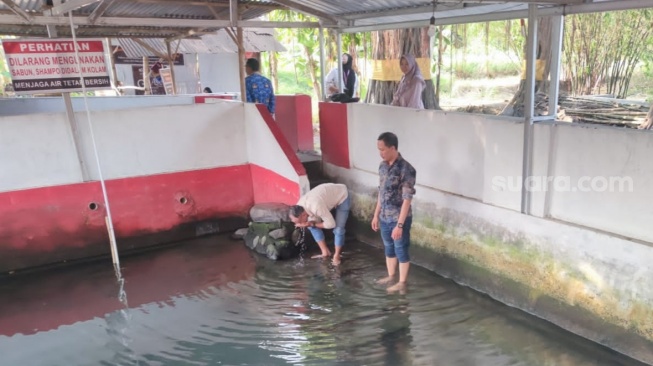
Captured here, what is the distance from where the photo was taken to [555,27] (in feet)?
16.0

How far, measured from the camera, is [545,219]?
16.1 ft

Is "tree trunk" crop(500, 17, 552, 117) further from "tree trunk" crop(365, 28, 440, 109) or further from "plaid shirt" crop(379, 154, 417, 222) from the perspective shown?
"plaid shirt" crop(379, 154, 417, 222)

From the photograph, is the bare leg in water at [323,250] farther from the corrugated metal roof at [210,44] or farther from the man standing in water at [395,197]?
the corrugated metal roof at [210,44]

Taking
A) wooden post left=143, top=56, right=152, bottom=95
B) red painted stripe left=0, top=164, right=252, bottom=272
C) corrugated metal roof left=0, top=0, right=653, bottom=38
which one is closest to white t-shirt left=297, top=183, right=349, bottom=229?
red painted stripe left=0, top=164, right=252, bottom=272

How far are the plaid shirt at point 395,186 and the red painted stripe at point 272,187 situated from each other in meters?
1.77

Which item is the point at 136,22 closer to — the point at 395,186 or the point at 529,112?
the point at 395,186

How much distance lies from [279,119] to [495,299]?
6182 millimetres

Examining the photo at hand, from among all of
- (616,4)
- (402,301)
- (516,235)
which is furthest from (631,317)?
(616,4)

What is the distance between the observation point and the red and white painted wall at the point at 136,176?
22.4ft

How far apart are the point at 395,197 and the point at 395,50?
5372mm

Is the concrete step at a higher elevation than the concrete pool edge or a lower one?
higher

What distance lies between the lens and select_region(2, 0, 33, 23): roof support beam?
6223mm

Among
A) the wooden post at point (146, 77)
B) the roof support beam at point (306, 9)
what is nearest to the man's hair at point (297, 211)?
the roof support beam at point (306, 9)

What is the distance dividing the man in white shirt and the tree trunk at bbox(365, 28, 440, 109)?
420 cm
